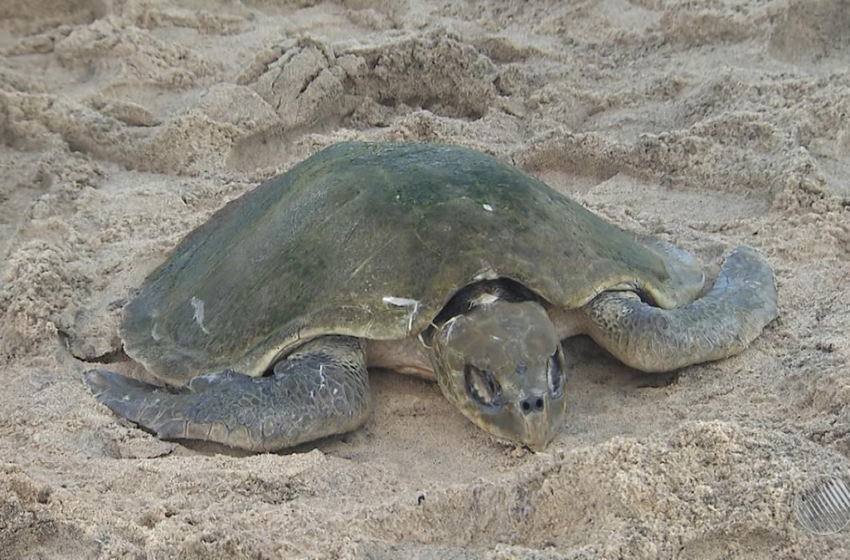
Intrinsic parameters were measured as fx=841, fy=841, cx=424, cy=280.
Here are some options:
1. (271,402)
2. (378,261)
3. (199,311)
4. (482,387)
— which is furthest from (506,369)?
(199,311)

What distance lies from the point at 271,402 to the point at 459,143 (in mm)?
1884

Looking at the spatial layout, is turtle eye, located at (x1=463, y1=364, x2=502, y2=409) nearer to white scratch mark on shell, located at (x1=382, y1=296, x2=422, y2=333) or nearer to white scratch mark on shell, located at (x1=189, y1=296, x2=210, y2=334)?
white scratch mark on shell, located at (x1=382, y1=296, x2=422, y2=333)

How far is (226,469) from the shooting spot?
1.89 metres

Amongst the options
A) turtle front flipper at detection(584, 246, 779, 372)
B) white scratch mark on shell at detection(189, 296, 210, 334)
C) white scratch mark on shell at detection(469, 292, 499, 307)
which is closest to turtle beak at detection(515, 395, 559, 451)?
white scratch mark on shell at detection(469, 292, 499, 307)

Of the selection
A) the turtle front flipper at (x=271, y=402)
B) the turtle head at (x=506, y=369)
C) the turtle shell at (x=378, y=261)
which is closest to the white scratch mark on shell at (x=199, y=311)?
the turtle shell at (x=378, y=261)

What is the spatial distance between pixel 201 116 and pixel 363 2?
4.96 feet

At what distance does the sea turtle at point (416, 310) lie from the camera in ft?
6.73

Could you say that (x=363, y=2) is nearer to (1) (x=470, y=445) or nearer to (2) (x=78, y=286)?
(2) (x=78, y=286)

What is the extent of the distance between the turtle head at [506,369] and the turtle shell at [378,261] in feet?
0.27

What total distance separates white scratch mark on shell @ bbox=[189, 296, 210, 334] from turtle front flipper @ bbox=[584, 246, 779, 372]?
1.12m

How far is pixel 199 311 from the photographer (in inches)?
100

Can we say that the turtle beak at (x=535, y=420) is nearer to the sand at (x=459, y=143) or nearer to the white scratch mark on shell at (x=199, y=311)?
the sand at (x=459, y=143)

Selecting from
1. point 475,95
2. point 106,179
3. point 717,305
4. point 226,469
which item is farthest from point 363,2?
point 226,469

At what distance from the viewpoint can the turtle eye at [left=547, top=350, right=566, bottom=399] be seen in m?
2.02
